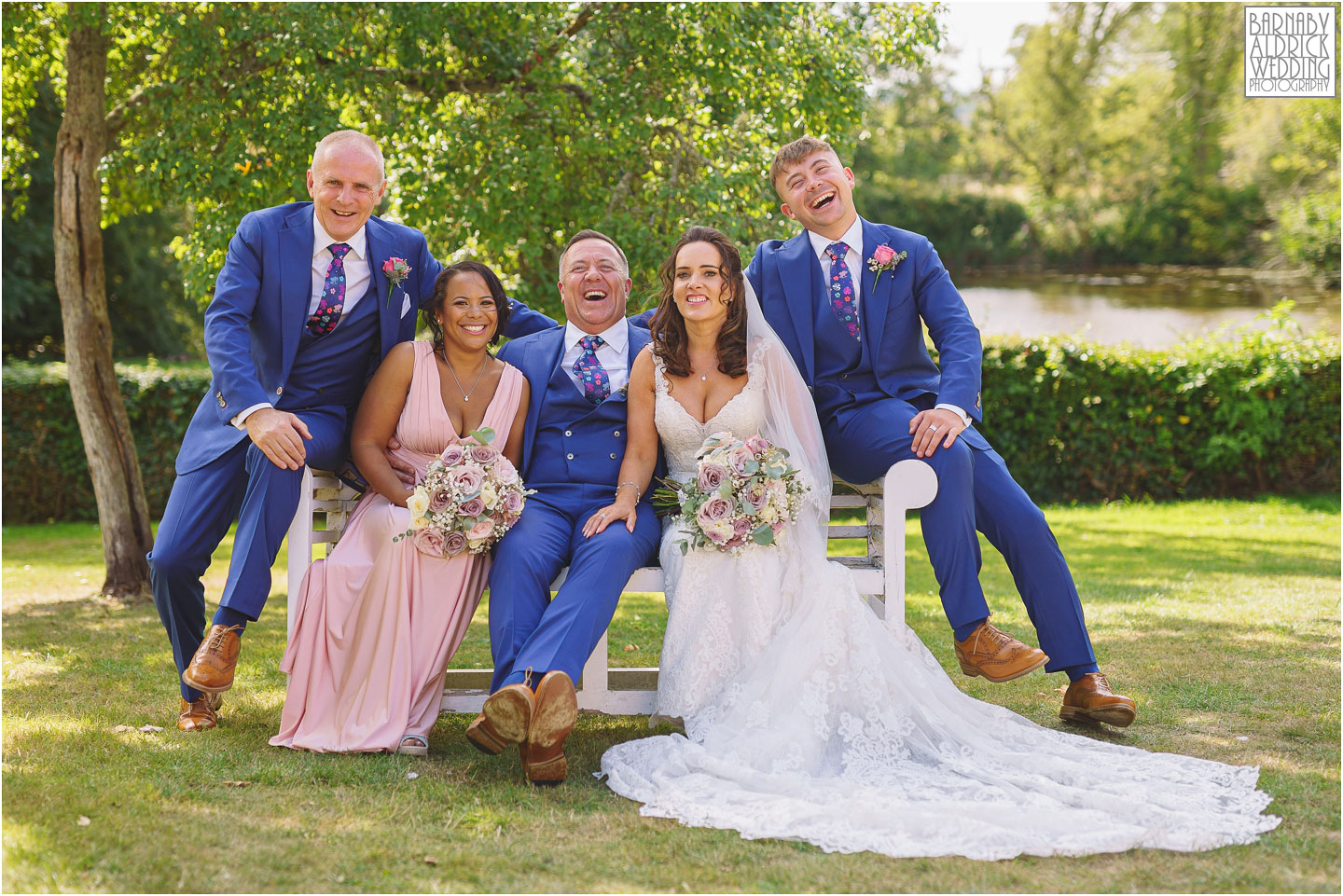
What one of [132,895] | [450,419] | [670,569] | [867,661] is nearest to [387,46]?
[450,419]

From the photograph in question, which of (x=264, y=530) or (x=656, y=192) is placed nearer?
(x=264, y=530)

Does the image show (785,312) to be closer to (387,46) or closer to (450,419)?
(450,419)

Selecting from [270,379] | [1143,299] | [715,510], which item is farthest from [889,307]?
[1143,299]

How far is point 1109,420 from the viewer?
396 inches

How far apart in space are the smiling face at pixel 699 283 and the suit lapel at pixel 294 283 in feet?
4.59

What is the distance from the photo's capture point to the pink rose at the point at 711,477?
3.64m

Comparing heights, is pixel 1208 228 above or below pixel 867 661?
above

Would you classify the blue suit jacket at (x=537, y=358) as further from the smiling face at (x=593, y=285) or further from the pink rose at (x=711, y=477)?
the pink rose at (x=711, y=477)

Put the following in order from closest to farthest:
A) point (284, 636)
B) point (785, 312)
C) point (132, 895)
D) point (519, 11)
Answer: point (132, 895), point (785, 312), point (284, 636), point (519, 11)

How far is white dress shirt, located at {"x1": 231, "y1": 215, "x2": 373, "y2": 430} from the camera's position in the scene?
13.4 feet

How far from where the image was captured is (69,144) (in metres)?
6.48

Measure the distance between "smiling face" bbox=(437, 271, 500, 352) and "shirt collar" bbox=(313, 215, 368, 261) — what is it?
0.37 metres

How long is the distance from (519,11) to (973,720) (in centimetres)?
498

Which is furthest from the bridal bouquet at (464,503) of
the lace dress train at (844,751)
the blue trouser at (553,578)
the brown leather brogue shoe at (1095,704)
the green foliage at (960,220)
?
the green foliage at (960,220)
